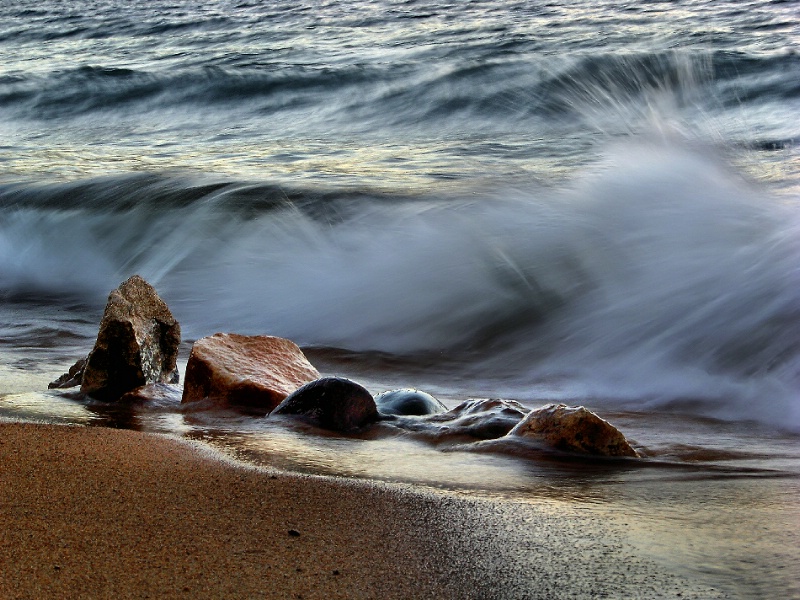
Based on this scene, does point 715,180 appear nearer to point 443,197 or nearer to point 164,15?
point 443,197

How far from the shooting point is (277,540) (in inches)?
71.6

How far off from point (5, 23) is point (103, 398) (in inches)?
716

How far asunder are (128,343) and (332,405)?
75 centimetres

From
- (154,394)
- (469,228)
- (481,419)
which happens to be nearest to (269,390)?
(154,394)

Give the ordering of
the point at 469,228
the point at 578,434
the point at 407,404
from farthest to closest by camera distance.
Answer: the point at 469,228 → the point at 407,404 → the point at 578,434

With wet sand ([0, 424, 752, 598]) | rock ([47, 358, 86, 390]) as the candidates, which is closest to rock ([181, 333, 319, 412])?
rock ([47, 358, 86, 390])

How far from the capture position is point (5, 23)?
62.8 ft

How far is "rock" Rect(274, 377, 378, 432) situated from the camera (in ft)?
9.24

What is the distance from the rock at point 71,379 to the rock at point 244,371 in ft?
1.42

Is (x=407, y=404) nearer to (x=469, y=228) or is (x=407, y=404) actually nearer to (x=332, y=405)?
(x=332, y=405)

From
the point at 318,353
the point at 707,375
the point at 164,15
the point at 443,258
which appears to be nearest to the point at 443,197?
the point at 443,258

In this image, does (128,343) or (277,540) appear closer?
(277,540)

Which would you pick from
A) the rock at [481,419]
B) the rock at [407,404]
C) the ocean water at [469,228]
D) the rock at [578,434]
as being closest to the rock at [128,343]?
the ocean water at [469,228]

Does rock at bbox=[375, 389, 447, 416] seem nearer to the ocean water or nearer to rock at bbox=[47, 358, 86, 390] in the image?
the ocean water
